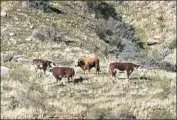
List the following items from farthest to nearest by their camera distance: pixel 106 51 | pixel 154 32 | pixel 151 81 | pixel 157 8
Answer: pixel 157 8 < pixel 154 32 < pixel 106 51 < pixel 151 81

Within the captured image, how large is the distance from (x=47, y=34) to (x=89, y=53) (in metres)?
6.47

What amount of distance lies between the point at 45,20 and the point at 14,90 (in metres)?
27.0

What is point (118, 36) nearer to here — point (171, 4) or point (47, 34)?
point (171, 4)

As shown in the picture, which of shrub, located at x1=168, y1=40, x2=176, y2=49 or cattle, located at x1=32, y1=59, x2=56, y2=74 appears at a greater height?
shrub, located at x1=168, y1=40, x2=176, y2=49

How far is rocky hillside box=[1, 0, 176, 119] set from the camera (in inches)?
926

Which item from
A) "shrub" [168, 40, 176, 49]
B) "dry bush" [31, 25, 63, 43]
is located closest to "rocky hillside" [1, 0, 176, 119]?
"dry bush" [31, 25, 63, 43]

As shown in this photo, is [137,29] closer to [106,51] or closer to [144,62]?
[106,51]

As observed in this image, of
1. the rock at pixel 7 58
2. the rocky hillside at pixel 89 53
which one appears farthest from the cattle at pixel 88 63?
the rock at pixel 7 58

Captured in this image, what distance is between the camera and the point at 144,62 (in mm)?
41062

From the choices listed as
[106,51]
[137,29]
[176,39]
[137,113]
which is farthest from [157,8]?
[137,113]

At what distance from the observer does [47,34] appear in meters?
46.9

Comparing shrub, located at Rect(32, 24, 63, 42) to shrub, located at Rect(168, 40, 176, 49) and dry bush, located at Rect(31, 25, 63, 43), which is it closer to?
dry bush, located at Rect(31, 25, 63, 43)

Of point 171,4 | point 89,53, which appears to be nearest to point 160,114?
point 89,53

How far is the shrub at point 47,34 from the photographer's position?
45719mm
